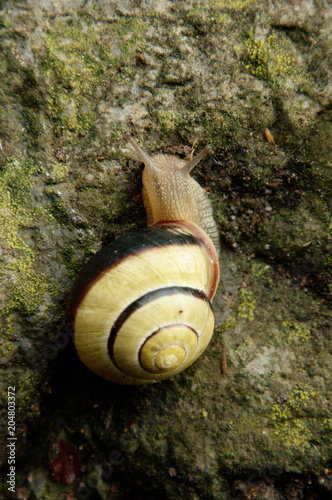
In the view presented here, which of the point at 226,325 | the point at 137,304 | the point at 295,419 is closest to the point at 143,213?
the point at 137,304

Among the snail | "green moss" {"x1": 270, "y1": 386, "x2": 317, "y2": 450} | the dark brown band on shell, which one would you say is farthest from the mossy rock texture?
the dark brown band on shell

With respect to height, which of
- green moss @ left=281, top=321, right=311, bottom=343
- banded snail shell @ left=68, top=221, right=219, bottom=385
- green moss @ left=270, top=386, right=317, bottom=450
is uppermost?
banded snail shell @ left=68, top=221, right=219, bottom=385

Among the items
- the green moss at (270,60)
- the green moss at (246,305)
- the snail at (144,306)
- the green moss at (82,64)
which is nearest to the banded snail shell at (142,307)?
the snail at (144,306)

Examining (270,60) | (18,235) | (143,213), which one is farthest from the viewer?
(143,213)

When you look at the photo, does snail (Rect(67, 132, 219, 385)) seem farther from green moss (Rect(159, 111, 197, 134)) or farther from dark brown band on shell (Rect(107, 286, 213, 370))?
green moss (Rect(159, 111, 197, 134))

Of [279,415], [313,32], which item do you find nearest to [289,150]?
[313,32]

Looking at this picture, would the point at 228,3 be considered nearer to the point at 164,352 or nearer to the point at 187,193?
the point at 187,193

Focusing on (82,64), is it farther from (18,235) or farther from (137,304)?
(137,304)
